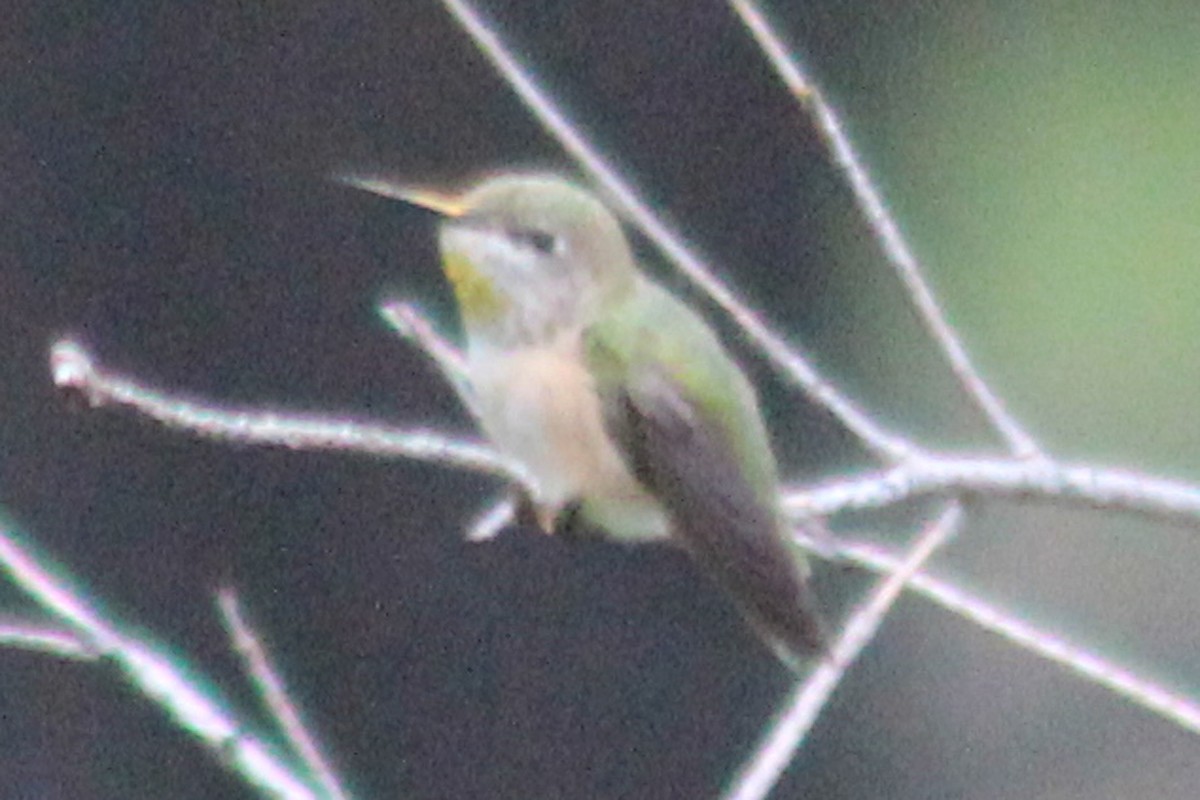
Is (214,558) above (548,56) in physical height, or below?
below

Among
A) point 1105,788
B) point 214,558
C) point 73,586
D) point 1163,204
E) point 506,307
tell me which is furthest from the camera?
point 1163,204

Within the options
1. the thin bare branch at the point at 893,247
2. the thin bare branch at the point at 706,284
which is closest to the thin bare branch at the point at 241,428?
the thin bare branch at the point at 706,284

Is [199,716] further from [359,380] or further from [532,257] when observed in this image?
[359,380]

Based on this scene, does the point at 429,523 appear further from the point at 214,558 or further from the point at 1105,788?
the point at 1105,788

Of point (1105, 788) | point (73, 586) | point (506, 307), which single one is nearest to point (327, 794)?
point (506, 307)

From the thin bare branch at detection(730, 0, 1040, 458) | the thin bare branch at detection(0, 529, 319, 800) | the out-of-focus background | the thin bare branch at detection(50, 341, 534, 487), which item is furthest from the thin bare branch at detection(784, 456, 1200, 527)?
the out-of-focus background

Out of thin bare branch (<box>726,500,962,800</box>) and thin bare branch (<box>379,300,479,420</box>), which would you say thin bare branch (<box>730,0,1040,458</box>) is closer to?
thin bare branch (<box>726,500,962,800</box>)

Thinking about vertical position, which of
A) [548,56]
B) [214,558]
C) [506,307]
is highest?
[548,56]
